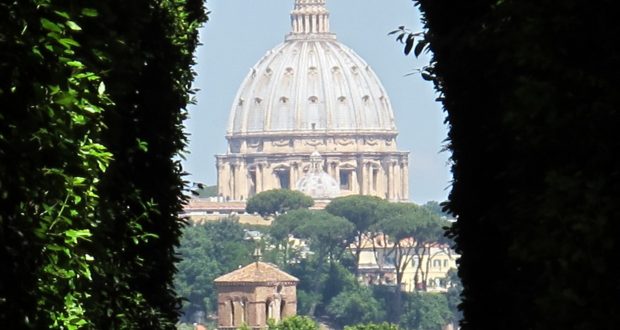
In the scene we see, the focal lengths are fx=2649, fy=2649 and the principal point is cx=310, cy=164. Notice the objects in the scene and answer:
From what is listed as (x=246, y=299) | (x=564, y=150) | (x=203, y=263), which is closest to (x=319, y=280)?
(x=203, y=263)

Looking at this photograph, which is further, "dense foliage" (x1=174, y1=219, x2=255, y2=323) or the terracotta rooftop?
"dense foliage" (x1=174, y1=219, x2=255, y2=323)

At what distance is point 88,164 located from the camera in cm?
1447

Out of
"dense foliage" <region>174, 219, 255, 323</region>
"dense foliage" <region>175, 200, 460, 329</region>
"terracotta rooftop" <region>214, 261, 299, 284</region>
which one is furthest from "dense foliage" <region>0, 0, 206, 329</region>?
"dense foliage" <region>175, 200, 460, 329</region>

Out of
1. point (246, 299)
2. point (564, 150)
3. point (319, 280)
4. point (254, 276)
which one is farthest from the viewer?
point (319, 280)

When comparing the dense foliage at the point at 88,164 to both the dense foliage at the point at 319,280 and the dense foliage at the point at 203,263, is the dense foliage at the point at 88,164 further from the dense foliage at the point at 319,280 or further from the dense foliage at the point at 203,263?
the dense foliage at the point at 319,280

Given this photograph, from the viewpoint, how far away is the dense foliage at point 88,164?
12.8 metres

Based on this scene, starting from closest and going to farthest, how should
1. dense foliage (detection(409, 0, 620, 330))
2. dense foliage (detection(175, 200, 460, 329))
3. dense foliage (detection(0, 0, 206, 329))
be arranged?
dense foliage (detection(409, 0, 620, 330))
dense foliage (detection(0, 0, 206, 329))
dense foliage (detection(175, 200, 460, 329))

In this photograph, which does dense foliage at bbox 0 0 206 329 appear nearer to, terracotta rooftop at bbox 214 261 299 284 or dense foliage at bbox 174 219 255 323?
terracotta rooftop at bbox 214 261 299 284

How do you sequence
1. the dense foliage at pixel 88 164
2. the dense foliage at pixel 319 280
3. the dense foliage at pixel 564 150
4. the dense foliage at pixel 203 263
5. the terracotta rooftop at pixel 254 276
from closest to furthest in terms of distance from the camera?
the dense foliage at pixel 564 150, the dense foliage at pixel 88 164, the terracotta rooftop at pixel 254 276, the dense foliage at pixel 203 263, the dense foliage at pixel 319 280

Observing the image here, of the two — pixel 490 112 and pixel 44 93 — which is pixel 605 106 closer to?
pixel 44 93

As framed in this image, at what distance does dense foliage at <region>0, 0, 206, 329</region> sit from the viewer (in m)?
12.8

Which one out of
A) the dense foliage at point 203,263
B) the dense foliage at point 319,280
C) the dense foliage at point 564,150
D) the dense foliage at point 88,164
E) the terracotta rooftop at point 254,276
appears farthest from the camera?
the dense foliage at point 319,280

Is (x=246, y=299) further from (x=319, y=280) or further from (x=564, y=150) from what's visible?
(x=564, y=150)

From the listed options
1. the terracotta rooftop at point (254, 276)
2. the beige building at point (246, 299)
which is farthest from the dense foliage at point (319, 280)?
the beige building at point (246, 299)
